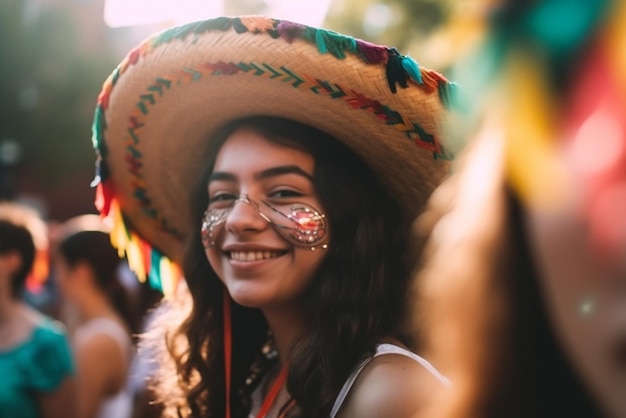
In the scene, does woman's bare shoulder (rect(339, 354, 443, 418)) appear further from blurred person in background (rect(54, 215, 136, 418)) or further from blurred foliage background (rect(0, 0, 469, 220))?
A: blurred foliage background (rect(0, 0, 469, 220))

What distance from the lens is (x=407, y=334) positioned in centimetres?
222

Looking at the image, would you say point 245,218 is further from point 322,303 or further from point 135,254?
point 135,254

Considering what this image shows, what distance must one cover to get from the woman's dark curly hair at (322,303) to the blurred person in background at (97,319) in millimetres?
1270

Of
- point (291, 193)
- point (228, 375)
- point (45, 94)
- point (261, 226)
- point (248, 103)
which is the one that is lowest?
point (45, 94)

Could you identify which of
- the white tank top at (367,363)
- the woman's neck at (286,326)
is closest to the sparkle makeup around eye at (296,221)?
the woman's neck at (286,326)

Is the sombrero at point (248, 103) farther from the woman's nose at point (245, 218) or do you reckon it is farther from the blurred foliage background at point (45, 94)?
the blurred foliage background at point (45, 94)

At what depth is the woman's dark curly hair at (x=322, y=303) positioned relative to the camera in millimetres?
2125

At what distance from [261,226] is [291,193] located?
14cm

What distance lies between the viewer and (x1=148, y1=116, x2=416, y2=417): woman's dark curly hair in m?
2.12

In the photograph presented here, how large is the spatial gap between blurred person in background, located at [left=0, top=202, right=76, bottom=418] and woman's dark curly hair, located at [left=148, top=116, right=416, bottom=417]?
1170 mm

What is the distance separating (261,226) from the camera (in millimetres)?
2230

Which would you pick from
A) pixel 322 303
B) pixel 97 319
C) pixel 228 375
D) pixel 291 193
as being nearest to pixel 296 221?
pixel 291 193

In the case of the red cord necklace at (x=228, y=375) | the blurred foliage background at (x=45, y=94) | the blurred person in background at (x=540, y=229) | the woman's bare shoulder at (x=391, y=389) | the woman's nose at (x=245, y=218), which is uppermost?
the blurred person in background at (x=540, y=229)

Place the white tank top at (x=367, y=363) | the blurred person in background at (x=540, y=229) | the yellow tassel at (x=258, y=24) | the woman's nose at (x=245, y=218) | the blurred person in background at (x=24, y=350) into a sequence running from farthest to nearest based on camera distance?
the blurred person in background at (x=24, y=350), the woman's nose at (x=245, y=218), the yellow tassel at (x=258, y=24), the white tank top at (x=367, y=363), the blurred person in background at (x=540, y=229)
